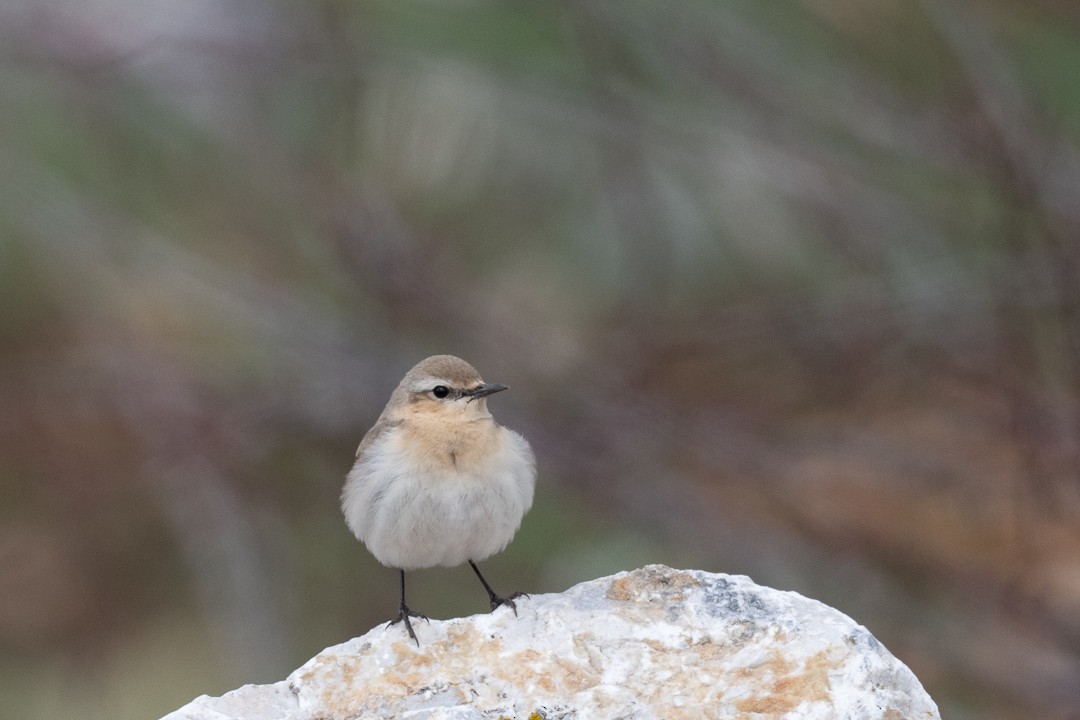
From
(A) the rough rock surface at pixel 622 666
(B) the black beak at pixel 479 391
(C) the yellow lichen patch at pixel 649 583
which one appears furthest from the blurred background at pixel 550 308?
(A) the rough rock surface at pixel 622 666

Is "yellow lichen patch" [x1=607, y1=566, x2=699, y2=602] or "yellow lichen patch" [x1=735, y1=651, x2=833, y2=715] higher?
"yellow lichen patch" [x1=607, y1=566, x2=699, y2=602]

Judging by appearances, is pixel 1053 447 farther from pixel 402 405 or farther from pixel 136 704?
pixel 136 704

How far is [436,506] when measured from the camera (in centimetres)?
407

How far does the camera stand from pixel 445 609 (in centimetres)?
626

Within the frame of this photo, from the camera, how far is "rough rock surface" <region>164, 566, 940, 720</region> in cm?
289

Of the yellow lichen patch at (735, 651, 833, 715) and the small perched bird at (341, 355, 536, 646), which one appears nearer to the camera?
the yellow lichen patch at (735, 651, 833, 715)

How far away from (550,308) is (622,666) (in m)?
4.88

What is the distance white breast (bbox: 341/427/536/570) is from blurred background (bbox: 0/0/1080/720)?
1539 millimetres

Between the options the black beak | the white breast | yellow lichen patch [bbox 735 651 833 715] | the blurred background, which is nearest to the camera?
yellow lichen patch [bbox 735 651 833 715]

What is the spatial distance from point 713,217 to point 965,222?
4.11 feet

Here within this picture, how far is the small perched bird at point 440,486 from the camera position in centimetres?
407

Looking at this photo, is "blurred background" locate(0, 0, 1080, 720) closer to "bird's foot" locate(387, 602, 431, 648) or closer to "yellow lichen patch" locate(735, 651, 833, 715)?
"bird's foot" locate(387, 602, 431, 648)

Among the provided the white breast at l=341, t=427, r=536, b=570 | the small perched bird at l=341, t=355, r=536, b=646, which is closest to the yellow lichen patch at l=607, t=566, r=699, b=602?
the small perched bird at l=341, t=355, r=536, b=646

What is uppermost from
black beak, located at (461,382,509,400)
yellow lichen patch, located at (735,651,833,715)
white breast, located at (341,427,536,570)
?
black beak, located at (461,382,509,400)
